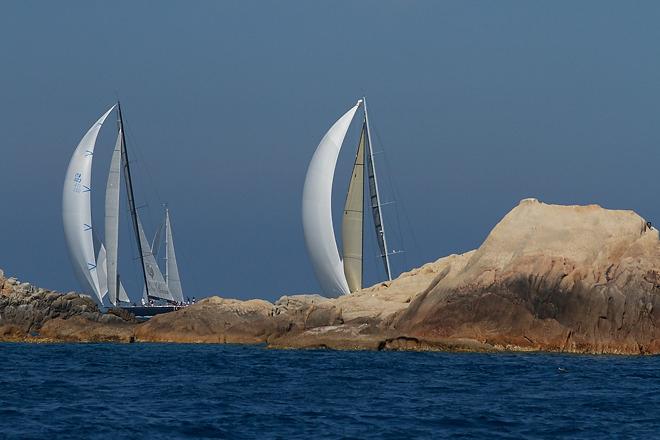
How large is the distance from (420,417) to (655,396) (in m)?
7.55

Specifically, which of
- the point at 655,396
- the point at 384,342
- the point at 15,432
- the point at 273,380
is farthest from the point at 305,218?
the point at 15,432

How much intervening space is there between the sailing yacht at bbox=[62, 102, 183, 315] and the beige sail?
1919 cm

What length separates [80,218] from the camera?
2975 inches

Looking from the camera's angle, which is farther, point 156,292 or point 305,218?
point 156,292

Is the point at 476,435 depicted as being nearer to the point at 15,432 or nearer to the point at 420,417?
the point at 420,417

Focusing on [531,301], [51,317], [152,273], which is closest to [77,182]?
[152,273]

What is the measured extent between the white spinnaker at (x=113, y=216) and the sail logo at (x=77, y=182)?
99.9 inches

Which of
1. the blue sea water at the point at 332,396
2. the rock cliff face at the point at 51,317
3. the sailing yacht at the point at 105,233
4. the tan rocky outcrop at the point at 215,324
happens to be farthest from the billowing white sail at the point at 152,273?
the blue sea water at the point at 332,396

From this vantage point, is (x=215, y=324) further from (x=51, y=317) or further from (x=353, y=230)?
(x=51, y=317)

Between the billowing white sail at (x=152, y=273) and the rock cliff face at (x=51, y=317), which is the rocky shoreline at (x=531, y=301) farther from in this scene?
the billowing white sail at (x=152, y=273)

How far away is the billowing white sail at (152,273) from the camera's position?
8162 cm

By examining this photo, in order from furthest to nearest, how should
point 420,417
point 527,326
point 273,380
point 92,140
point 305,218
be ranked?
point 92,140 < point 305,218 < point 527,326 < point 273,380 < point 420,417

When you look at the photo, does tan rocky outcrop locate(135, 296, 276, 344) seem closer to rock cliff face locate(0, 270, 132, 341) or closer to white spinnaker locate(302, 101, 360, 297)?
rock cliff face locate(0, 270, 132, 341)

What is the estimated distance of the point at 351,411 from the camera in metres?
30.0
